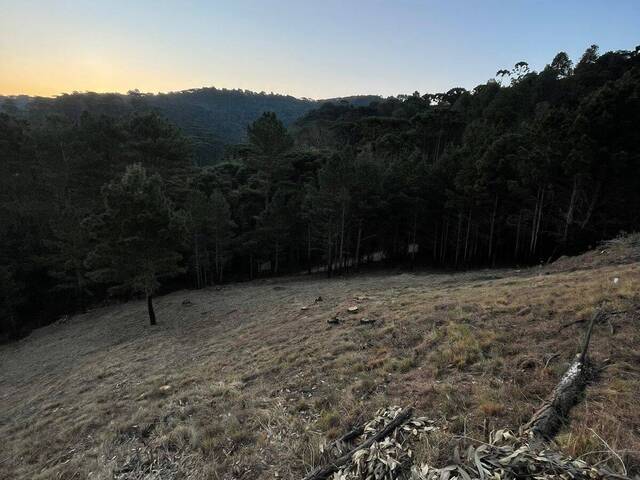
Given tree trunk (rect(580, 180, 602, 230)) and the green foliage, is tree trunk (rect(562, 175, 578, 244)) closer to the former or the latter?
tree trunk (rect(580, 180, 602, 230))

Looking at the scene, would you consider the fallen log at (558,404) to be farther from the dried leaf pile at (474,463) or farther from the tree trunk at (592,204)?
the tree trunk at (592,204)

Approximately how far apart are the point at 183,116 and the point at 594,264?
548ft

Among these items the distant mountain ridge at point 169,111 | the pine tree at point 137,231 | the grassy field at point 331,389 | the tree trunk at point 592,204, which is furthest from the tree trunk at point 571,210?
the distant mountain ridge at point 169,111

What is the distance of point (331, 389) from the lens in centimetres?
598

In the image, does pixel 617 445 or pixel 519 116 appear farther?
pixel 519 116

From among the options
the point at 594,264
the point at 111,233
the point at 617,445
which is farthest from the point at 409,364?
the point at 111,233

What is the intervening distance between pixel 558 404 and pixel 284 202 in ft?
103

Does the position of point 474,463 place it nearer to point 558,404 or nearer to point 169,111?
point 558,404

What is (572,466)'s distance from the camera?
2504 mm

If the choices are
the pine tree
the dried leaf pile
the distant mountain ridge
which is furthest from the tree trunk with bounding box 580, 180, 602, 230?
the distant mountain ridge

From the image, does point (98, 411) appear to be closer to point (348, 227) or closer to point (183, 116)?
point (348, 227)

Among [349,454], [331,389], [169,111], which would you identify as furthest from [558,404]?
[169,111]

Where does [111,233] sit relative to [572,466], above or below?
below

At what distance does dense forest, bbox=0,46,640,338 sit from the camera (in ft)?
59.8
